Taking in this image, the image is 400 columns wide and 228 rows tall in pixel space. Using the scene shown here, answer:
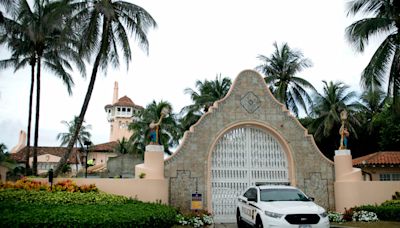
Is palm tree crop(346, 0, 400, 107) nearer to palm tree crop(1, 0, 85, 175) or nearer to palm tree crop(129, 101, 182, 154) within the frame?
palm tree crop(1, 0, 85, 175)

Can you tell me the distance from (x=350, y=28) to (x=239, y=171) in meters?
8.89

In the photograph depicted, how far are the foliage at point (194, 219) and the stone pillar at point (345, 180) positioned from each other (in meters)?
6.01

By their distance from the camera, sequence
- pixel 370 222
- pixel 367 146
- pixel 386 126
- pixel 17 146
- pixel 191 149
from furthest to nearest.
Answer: pixel 17 146, pixel 367 146, pixel 386 126, pixel 191 149, pixel 370 222

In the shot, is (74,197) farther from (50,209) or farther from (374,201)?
(374,201)

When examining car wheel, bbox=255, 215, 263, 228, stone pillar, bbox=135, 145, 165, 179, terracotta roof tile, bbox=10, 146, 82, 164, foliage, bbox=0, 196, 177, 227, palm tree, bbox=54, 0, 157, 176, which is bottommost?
car wheel, bbox=255, 215, 263, 228

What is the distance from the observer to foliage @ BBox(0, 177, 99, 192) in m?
13.7

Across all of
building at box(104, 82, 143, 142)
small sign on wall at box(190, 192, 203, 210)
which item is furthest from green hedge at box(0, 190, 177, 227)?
building at box(104, 82, 143, 142)

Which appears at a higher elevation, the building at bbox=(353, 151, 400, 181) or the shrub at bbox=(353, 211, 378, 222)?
the building at bbox=(353, 151, 400, 181)

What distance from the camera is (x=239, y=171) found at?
16.8 m

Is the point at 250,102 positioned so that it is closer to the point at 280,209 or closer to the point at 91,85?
the point at 91,85

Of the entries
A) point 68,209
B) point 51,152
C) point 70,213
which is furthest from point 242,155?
point 51,152

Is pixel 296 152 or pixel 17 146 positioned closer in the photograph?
pixel 296 152

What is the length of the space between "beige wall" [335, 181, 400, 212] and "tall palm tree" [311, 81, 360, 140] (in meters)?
16.9

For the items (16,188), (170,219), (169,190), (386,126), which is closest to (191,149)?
(169,190)
